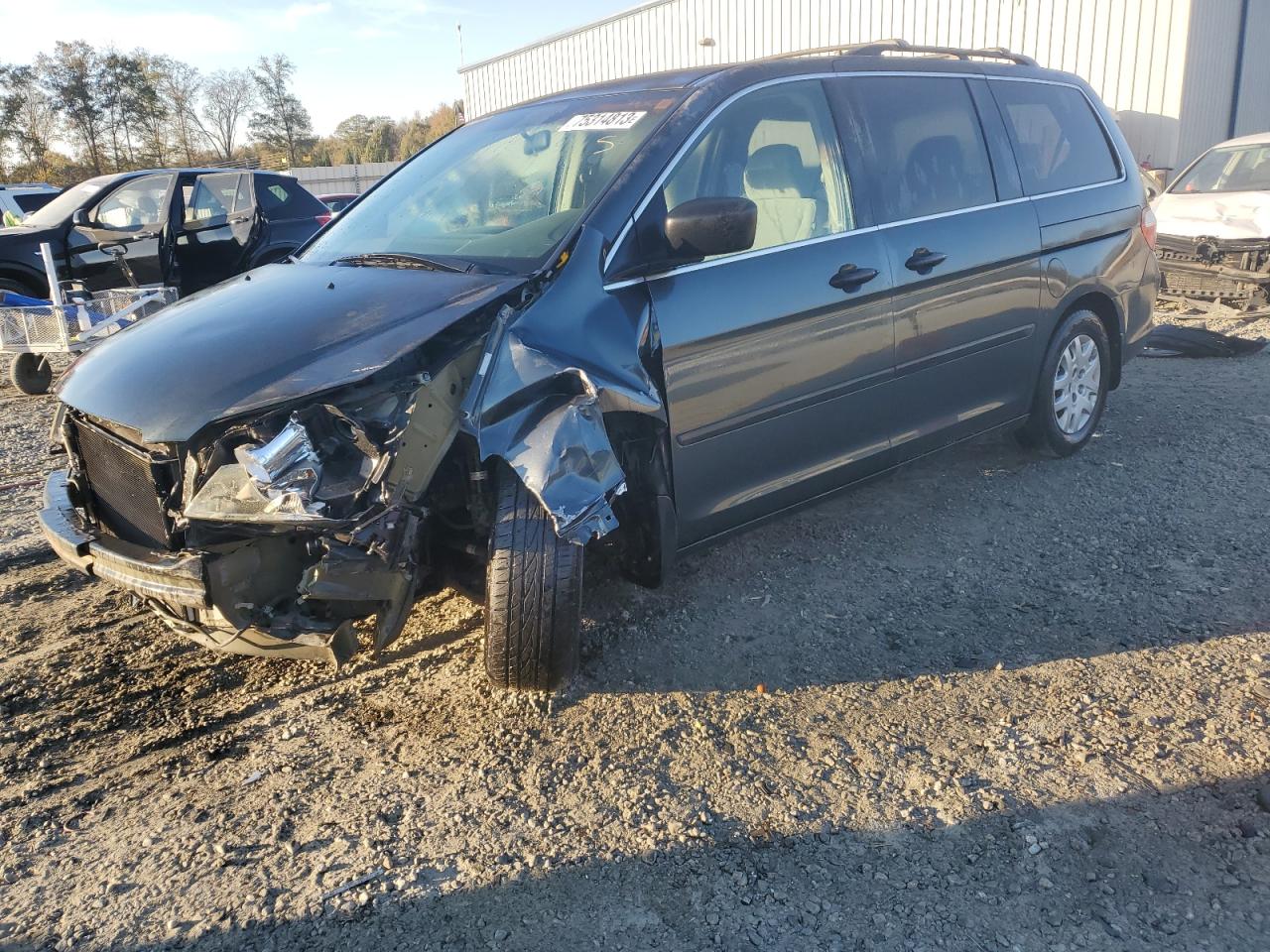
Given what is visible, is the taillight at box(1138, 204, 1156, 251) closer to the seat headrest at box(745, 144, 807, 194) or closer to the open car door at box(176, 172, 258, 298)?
the seat headrest at box(745, 144, 807, 194)

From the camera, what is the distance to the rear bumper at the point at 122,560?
2.50 metres

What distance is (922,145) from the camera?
403 cm

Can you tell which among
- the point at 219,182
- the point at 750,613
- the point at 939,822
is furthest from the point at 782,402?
the point at 219,182

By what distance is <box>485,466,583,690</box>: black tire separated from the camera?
2758 millimetres

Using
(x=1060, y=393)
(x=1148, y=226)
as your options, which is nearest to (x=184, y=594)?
(x=1060, y=393)

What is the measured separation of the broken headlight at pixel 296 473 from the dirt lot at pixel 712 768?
83 cm

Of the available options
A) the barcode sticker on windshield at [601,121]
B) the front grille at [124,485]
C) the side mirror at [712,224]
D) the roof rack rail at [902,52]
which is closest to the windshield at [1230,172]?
the roof rack rail at [902,52]

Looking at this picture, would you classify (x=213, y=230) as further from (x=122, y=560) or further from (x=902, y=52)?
(x=122, y=560)

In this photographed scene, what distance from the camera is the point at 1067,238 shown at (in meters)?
4.63

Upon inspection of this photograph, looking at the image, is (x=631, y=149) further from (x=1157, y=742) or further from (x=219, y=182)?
(x=219, y=182)

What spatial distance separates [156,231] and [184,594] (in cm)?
784

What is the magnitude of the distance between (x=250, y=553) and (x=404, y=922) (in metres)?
1.06

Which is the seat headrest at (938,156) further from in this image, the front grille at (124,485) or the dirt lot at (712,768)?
the front grille at (124,485)

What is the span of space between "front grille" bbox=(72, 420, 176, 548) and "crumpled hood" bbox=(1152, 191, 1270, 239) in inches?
374
